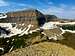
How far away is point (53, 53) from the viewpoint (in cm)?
1856

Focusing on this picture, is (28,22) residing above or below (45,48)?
below

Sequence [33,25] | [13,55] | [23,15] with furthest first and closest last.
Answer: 1. [23,15]
2. [33,25]
3. [13,55]

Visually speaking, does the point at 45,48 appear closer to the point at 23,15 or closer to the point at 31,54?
the point at 31,54

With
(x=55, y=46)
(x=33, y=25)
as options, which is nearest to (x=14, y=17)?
(x=33, y=25)

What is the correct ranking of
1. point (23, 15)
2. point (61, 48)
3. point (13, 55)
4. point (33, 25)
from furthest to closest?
point (23, 15) → point (33, 25) → point (61, 48) → point (13, 55)

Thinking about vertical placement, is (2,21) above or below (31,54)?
below

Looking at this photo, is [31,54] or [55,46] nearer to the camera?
[31,54]

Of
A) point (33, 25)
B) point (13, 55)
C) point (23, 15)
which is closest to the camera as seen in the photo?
point (13, 55)

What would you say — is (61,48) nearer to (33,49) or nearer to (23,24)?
(33,49)

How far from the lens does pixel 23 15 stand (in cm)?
12281

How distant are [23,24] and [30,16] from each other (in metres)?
7.66

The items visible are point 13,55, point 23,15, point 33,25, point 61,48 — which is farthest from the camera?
point 23,15

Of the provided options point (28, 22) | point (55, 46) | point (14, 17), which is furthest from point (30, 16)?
point (55, 46)

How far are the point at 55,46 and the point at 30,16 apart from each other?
3978 inches
